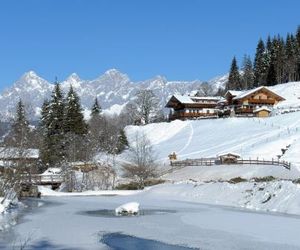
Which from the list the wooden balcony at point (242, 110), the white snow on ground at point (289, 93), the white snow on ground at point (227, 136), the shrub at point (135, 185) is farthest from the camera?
the wooden balcony at point (242, 110)

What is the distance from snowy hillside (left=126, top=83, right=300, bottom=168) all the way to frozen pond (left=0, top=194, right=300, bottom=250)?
96.5 feet

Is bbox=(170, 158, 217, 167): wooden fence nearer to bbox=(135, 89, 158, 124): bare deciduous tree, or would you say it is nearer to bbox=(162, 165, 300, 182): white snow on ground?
bbox=(162, 165, 300, 182): white snow on ground

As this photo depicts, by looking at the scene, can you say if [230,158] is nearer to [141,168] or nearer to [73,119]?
[141,168]

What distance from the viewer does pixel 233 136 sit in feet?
290

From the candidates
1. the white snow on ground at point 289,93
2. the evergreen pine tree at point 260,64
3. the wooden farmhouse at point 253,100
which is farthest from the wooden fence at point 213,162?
the evergreen pine tree at point 260,64

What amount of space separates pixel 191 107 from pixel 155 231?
98322 mm

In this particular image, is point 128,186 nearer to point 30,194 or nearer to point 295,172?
point 30,194

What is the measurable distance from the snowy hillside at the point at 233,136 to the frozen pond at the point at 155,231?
29.4m

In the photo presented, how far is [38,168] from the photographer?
8050 cm

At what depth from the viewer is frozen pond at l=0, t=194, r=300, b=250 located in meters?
21.5

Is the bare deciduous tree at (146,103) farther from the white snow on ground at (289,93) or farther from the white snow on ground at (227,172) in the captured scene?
the white snow on ground at (227,172)

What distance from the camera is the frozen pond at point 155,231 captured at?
70.6 feet

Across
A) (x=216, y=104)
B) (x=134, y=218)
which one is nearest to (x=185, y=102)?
(x=216, y=104)

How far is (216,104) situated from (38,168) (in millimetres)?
57964
